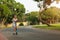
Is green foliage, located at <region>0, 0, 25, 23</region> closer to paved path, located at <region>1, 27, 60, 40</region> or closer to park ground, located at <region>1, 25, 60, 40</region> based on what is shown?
park ground, located at <region>1, 25, 60, 40</region>

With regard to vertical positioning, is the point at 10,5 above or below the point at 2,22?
above

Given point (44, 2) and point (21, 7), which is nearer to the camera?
point (44, 2)

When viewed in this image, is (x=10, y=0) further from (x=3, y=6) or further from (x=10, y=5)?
(x=3, y=6)

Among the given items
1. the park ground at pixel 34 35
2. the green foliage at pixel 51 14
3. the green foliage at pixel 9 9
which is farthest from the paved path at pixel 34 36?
the green foliage at pixel 51 14

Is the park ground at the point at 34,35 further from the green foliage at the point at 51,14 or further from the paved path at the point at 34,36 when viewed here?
the green foliage at the point at 51,14

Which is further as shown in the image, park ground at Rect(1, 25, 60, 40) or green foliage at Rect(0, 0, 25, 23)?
green foliage at Rect(0, 0, 25, 23)

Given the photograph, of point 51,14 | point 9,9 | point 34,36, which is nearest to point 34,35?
point 34,36

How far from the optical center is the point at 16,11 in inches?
3019

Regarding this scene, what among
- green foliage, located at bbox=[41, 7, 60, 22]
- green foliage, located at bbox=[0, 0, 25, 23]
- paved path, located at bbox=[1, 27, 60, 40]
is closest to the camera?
paved path, located at bbox=[1, 27, 60, 40]

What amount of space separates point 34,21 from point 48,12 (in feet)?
29.7

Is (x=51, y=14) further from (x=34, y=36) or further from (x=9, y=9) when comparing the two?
(x=34, y=36)

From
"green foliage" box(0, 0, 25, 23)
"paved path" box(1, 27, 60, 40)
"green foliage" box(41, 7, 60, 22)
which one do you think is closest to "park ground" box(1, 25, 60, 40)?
"paved path" box(1, 27, 60, 40)

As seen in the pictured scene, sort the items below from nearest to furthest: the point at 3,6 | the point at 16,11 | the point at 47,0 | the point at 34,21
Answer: the point at 47,0
the point at 3,6
the point at 16,11
the point at 34,21

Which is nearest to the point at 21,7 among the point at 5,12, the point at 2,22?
the point at 2,22
